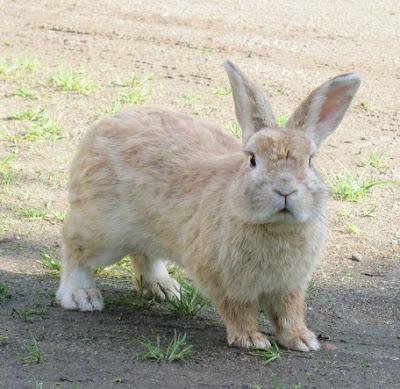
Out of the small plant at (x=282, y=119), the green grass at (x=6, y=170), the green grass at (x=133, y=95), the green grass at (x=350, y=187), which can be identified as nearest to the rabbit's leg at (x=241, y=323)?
the green grass at (x=350, y=187)

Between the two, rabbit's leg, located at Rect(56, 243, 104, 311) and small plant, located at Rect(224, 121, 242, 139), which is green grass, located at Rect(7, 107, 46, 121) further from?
rabbit's leg, located at Rect(56, 243, 104, 311)

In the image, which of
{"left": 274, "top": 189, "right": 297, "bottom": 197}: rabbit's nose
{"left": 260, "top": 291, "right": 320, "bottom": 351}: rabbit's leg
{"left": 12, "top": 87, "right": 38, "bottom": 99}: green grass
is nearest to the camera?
{"left": 274, "top": 189, "right": 297, "bottom": 197}: rabbit's nose

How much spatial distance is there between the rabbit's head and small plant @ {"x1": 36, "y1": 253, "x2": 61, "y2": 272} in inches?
67.7

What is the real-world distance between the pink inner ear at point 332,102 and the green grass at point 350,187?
6.80 ft

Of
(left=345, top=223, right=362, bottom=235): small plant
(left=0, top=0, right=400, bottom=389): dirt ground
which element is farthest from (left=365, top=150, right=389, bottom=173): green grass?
(left=345, top=223, right=362, bottom=235): small plant

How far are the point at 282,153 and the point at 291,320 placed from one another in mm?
973

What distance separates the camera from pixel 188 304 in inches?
217

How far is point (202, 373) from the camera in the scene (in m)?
4.68

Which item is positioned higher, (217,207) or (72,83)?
(217,207)

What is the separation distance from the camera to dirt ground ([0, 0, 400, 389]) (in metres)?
4.78

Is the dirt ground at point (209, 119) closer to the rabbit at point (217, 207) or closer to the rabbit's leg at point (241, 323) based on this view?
the rabbit's leg at point (241, 323)

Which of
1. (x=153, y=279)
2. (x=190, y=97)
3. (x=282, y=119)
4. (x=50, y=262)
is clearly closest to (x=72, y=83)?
(x=190, y=97)

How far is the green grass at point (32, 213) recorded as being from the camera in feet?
22.0

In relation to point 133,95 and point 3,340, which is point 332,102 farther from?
point 133,95
